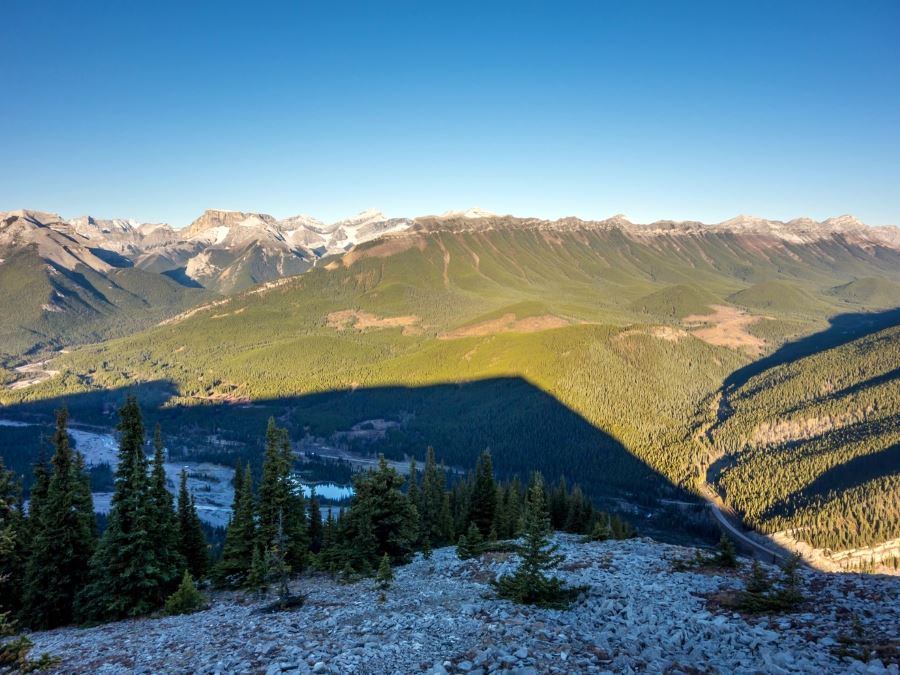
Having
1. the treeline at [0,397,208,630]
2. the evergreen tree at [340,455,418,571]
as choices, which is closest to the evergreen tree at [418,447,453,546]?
the evergreen tree at [340,455,418,571]

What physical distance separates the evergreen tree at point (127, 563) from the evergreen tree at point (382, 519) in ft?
53.6

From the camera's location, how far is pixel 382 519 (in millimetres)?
48562

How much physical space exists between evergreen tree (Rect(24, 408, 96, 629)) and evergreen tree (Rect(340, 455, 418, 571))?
76.2 feet

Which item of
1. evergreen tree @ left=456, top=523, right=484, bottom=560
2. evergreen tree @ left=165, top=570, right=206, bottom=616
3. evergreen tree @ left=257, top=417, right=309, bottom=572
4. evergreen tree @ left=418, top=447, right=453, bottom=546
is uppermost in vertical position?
evergreen tree @ left=257, top=417, right=309, bottom=572

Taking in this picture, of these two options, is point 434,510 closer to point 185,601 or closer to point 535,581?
point 185,601

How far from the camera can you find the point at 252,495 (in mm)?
50750

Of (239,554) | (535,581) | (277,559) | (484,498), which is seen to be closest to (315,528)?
(484,498)

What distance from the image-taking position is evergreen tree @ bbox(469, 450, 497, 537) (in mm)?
66438

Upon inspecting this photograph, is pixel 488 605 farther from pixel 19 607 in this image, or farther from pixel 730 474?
pixel 730 474

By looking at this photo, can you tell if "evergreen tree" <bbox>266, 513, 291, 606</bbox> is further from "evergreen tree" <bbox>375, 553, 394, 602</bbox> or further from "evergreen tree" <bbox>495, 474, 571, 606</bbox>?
"evergreen tree" <bbox>495, 474, 571, 606</bbox>

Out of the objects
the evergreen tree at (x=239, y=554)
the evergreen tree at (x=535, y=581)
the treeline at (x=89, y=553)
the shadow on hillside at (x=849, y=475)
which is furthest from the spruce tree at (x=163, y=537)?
the shadow on hillside at (x=849, y=475)

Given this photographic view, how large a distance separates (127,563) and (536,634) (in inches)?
1401

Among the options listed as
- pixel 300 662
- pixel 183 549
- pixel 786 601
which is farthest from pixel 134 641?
pixel 786 601

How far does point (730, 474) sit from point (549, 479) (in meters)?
59.9
